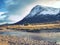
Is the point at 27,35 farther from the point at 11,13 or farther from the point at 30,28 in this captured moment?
the point at 11,13

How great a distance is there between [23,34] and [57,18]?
50cm

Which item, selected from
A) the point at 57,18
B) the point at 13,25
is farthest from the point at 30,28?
the point at 57,18

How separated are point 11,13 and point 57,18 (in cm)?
64

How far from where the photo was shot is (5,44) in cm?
216

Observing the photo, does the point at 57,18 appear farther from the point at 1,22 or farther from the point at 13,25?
the point at 1,22

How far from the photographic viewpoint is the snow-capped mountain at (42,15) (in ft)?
7.16

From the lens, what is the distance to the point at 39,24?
86.2 inches

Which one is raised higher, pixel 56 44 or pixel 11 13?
pixel 11 13

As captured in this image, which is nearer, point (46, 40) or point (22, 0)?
point (46, 40)

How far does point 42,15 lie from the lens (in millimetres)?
2205

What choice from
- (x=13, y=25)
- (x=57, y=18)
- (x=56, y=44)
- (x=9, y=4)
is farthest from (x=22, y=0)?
(x=56, y=44)

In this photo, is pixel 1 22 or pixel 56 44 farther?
pixel 1 22

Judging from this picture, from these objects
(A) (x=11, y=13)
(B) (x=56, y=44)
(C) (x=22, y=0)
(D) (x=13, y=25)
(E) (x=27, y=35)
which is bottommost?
(B) (x=56, y=44)

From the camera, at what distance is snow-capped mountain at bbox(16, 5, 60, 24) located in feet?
7.16
